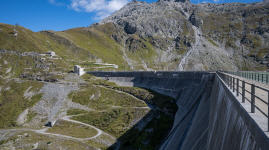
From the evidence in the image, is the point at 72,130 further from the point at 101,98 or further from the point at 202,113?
the point at 202,113

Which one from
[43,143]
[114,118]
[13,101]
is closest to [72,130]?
[43,143]

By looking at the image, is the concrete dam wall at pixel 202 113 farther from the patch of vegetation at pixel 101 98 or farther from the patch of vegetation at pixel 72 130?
the patch of vegetation at pixel 72 130

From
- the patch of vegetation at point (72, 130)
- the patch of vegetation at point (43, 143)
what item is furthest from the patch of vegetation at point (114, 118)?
the patch of vegetation at point (43, 143)

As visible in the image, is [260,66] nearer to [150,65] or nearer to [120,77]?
[150,65]

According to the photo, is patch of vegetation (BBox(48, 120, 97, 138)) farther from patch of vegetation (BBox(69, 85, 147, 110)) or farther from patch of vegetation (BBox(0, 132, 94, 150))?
patch of vegetation (BBox(69, 85, 147, 110))

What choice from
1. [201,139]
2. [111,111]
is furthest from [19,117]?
[201,139]

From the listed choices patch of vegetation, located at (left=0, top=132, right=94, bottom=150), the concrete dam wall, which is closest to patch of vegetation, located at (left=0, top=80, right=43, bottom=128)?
patch of vegetation, located at (left=0, top=132, right=94, bottom=150)
